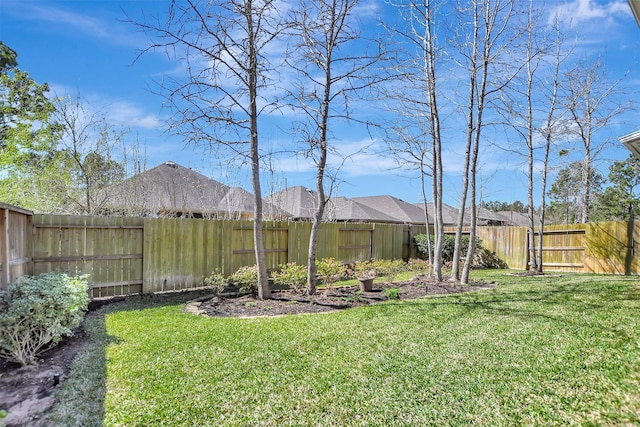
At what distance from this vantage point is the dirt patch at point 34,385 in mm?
2895

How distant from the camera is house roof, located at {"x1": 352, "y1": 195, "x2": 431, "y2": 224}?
87.6 feet

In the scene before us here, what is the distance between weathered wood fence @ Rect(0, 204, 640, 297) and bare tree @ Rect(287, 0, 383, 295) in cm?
280

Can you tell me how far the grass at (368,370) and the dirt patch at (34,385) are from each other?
0.13m

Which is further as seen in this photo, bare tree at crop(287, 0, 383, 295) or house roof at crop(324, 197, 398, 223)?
house roof at crop(324, 197, 398, 223)

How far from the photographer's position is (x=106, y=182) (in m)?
11.4

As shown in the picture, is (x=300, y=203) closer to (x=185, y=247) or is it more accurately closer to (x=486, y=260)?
(x=486, y=260)

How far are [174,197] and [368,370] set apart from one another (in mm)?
11483

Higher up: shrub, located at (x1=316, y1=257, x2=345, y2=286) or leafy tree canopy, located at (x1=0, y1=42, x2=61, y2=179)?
leafy tree canopy, located at (x1=0, y1=42, x2=61, y2=179)

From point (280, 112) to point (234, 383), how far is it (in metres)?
5.72

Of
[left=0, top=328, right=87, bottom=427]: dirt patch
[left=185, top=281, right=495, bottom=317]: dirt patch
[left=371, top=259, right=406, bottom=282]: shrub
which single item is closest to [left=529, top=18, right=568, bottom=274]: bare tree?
[left=371, top=259, right=406, bottom=282]: shrub

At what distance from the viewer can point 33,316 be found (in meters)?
4.05

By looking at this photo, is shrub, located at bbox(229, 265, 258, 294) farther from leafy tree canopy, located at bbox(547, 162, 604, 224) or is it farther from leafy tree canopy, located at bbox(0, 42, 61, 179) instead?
leafy tree canopy, located at bbox(547, 162, 604, 224)

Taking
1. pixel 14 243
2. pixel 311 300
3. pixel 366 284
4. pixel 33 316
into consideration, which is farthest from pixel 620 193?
pixel 14 243

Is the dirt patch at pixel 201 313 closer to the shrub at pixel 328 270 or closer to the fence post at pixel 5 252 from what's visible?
the shrub at pixel 328 270
